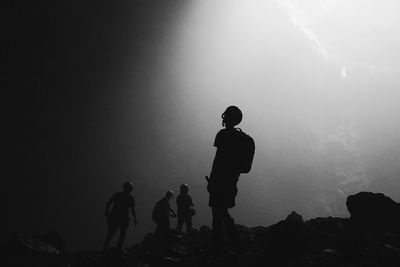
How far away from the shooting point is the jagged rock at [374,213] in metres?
8.84

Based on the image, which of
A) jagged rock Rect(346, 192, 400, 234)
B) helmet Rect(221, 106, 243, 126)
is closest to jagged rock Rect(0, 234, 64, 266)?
helmet Rect(221, 106, 243, 126)

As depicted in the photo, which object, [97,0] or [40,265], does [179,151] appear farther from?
[40,265]

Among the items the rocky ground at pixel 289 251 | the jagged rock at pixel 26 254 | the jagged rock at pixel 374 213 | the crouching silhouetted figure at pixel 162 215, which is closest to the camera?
the rocky ground at pixel 289 251

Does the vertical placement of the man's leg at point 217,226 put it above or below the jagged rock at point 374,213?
below

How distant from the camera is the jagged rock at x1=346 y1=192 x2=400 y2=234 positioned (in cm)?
884

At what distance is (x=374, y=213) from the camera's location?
9281 mm

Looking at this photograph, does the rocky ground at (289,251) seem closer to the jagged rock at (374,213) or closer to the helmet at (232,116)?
the jagged rock at (374,213)

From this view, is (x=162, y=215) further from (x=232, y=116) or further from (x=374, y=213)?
(x=232, y=116)

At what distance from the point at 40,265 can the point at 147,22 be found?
3729 inches

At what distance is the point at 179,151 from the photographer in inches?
3738

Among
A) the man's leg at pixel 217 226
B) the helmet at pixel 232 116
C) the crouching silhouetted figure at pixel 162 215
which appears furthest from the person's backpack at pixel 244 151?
the crouching silhouetted figure at pixel 162 215

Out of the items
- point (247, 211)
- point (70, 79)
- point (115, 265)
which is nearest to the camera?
point (115, 265)

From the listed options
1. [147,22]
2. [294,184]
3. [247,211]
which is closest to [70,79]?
[147,22]

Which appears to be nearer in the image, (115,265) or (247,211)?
(115,265)
